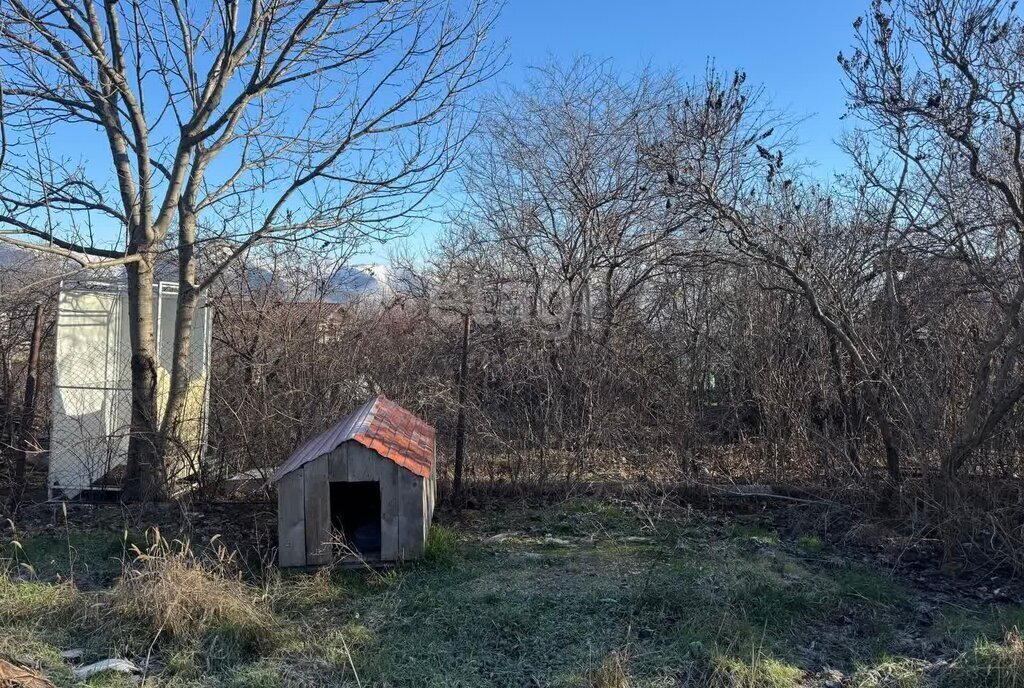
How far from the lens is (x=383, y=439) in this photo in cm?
566

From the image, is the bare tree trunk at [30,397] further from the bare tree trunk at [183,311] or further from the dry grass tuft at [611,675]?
the dry grass tuft at [611,675]

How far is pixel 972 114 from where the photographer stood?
19.4ft

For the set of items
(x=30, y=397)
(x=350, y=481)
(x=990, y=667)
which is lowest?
(x=990, y=667)

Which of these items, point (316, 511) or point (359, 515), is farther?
point (359, 515)

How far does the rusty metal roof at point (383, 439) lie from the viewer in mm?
5449

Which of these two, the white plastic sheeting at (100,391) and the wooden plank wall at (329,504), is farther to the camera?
the white plastic sheeting at (100,391)

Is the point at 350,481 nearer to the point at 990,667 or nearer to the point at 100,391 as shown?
the point at 990,667

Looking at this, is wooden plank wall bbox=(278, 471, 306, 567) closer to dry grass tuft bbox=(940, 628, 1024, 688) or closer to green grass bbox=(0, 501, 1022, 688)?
green grass bbox=(0, 501, 1022, 688)

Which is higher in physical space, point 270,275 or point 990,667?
point 270,275

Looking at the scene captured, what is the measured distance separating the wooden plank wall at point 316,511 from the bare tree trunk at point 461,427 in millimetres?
2401

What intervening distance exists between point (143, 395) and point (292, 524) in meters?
2.88

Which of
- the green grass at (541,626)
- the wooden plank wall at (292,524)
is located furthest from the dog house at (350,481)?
the green grass at (541,626)

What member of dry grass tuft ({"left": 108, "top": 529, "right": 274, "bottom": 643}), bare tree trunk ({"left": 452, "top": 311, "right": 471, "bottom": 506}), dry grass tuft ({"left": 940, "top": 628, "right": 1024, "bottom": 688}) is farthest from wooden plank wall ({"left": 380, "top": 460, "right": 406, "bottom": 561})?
dry grass tuft ({"left": 940, "top": 628, "right": 1024, "bottom": 688})

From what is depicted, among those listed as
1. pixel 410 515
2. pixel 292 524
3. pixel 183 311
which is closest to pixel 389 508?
pixel 410 515
